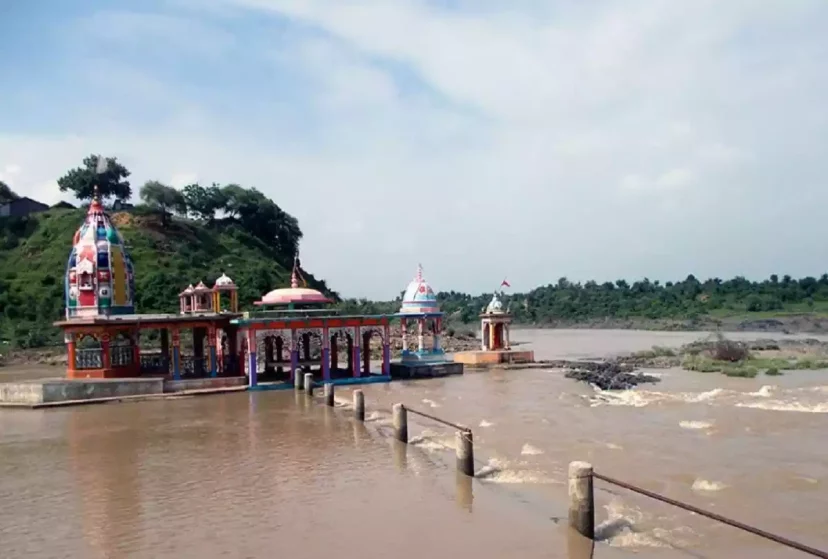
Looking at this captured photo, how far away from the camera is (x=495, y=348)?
46281mm

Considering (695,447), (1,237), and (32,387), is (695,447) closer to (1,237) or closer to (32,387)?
(32,387)

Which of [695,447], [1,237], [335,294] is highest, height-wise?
[1,237]

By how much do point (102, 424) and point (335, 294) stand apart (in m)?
71.0

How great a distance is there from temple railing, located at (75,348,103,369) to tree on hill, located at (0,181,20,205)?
6195 cm

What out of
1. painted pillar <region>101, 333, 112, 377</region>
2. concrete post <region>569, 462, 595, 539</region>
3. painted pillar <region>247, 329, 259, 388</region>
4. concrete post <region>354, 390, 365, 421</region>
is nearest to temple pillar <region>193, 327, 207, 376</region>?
painted pillar <region>247, 329, 259, 388</region>

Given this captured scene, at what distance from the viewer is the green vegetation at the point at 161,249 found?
63.3 meters

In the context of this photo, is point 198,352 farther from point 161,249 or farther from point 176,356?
point 161,249

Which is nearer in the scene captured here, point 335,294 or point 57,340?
point 57,340

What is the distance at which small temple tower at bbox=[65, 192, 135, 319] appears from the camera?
31375 millimetres

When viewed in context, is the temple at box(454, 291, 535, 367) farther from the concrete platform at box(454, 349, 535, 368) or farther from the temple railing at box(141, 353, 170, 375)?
the temple railing at box(141, 353, 170, 375)

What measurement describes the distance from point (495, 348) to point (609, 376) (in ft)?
39.6

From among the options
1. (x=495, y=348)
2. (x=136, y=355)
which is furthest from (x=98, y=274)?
(x=495, y=348)

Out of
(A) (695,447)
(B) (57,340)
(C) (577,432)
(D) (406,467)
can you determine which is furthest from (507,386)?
(B) (57,340)

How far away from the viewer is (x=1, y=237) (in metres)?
77.8
